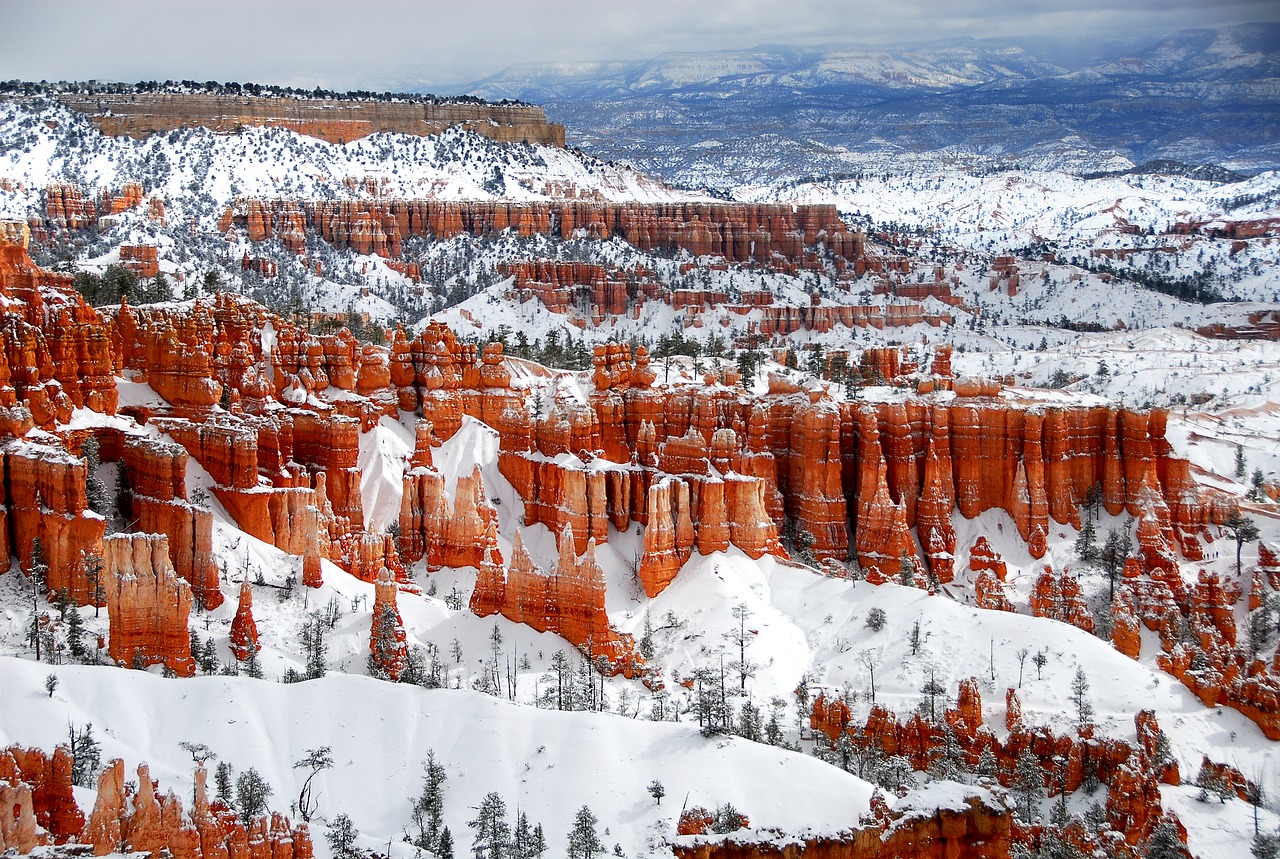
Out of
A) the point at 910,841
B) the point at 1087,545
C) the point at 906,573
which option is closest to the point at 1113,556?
the point at 1087,545

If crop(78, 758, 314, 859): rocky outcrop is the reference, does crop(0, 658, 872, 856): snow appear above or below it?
below

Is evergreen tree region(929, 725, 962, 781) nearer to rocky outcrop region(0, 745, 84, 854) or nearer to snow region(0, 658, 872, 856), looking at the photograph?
snow region(0, 658, 872, 856)

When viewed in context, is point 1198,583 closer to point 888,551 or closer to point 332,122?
point 888,551

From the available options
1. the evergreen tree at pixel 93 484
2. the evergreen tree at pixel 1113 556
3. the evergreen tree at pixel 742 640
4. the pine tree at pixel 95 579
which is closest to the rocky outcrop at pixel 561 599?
the evergreen tree at pixel 742 640

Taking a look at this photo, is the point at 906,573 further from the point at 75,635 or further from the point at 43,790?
the point at 43,790

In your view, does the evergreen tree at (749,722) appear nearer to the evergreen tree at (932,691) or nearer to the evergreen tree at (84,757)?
the evergreen tree at (932,691)

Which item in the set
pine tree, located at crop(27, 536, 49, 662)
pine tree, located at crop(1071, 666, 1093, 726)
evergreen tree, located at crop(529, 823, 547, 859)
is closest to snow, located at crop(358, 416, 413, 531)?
pine tree, located at crop(27, 536, 49, 662)
